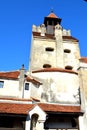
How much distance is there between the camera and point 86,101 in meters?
20.3

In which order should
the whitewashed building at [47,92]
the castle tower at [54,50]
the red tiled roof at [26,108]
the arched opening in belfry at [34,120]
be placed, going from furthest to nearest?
1. the castle tower at [54,50]
2. the arched opening in belfry at [34,120]
3. the whitewashed building at [47,92]
4. the red tiled roof at [26,108]

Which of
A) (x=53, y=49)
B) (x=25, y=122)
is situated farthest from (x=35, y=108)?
(x=53, y=49)

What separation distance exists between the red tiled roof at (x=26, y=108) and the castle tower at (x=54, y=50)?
28.8 feet

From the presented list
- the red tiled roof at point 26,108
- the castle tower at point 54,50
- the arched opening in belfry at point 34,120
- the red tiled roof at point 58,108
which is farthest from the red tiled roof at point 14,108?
the castle tower at point 54,50

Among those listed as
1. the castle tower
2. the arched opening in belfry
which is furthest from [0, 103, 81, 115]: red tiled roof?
the castle tower

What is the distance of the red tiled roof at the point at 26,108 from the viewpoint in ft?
58.7

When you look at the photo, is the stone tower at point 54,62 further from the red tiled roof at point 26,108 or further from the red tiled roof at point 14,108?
the red tiled roof at point 14,108

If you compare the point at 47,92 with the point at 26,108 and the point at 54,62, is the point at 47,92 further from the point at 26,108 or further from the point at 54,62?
the point at 54,62

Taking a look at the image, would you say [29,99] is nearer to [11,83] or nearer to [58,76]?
[11,83]

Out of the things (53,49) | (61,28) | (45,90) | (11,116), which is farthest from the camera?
(61,28)

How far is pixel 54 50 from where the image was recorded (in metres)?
30.9

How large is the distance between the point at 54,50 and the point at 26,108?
14608 mm

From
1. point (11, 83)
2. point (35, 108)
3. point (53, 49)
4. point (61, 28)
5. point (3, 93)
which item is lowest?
point (35, 108)

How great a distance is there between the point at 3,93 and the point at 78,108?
986 centimetres
